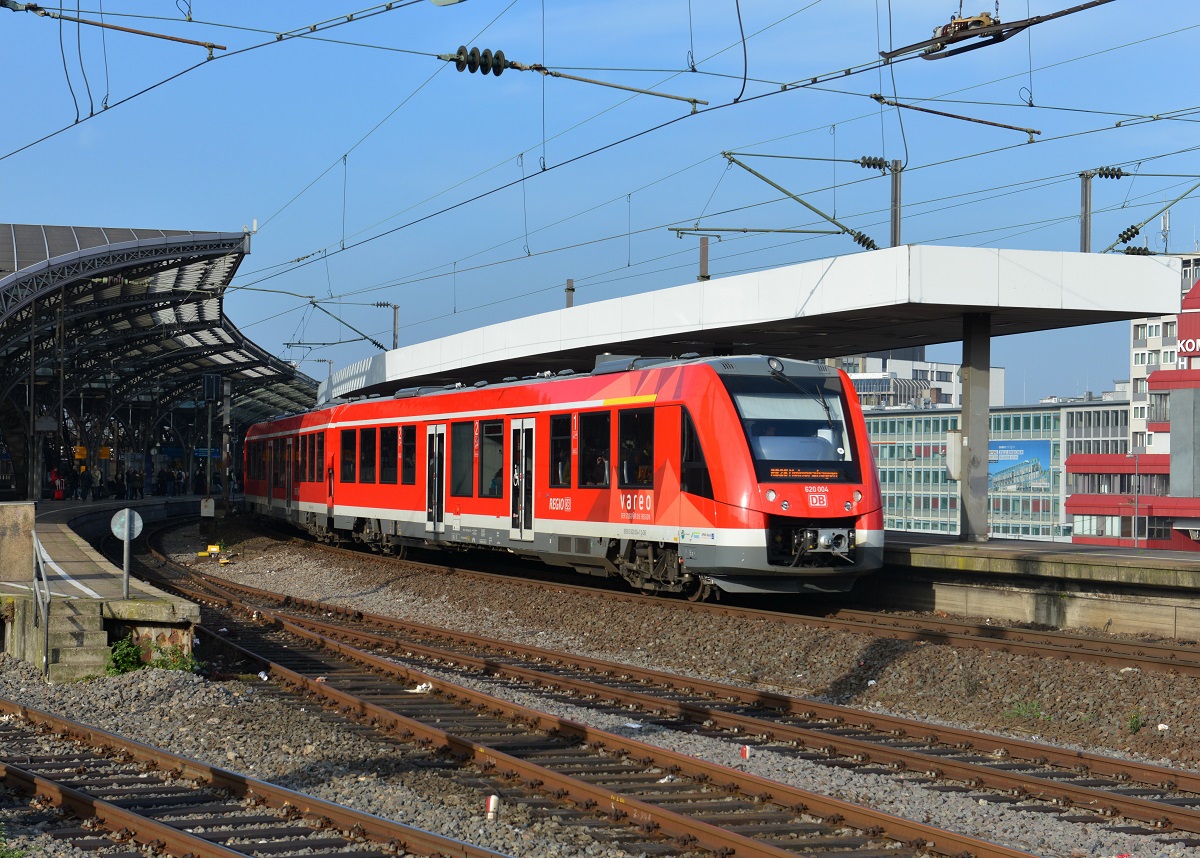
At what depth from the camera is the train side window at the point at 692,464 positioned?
15.8 m

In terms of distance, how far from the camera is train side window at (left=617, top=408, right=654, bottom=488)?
17.0 meters

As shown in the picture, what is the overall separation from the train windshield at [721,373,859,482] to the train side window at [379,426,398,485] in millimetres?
11224

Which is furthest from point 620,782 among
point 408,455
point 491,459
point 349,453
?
point 349,453

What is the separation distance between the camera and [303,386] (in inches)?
2712

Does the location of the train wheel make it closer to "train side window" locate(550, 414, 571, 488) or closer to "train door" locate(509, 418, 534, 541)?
"train side window" locate(550, 414, 571, 488)

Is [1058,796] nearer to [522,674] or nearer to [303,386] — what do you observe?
[522,674]

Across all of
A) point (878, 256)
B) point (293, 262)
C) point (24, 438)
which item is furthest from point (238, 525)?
point (878, 256)

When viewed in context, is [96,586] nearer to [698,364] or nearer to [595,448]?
[595,448]

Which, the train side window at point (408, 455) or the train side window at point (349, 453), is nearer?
the train side window at point (408, 455)

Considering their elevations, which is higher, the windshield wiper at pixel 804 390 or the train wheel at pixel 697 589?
the windshield wiper at pixel 804 390

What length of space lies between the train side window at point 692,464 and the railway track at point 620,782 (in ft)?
15.6

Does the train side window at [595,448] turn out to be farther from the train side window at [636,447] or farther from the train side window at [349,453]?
the train side window at [349,453]

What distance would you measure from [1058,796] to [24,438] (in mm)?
58205

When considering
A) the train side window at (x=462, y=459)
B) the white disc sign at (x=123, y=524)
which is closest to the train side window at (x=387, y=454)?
the train side window at (x=462, y=459)
